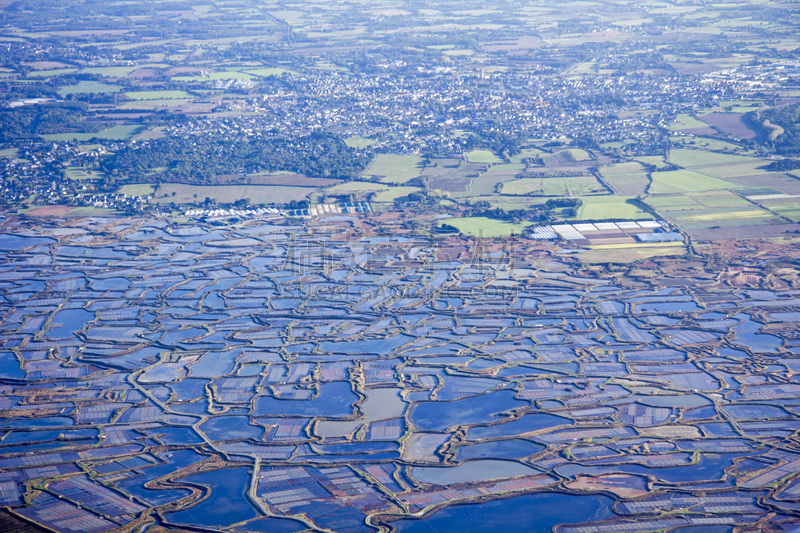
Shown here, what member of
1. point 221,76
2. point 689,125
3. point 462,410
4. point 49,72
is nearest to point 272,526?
point 462,410

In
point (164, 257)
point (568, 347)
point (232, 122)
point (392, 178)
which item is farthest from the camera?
point (232, 122)

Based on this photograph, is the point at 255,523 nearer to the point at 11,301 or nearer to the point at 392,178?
the point at 11,301

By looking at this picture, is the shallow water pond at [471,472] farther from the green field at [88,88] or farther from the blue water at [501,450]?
the green field at [88,88]

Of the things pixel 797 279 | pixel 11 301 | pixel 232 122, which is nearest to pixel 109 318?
pixel 11 301

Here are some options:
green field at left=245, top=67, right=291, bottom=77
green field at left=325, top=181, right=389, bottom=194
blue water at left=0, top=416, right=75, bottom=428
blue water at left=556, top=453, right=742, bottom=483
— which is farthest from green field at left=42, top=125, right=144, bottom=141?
blue water at left=556, top=453, right=742, bottom=483

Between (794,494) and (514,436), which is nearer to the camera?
(794,494)

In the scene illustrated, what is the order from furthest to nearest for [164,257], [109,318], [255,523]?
[164,257]
[109,318]
[255,523]
